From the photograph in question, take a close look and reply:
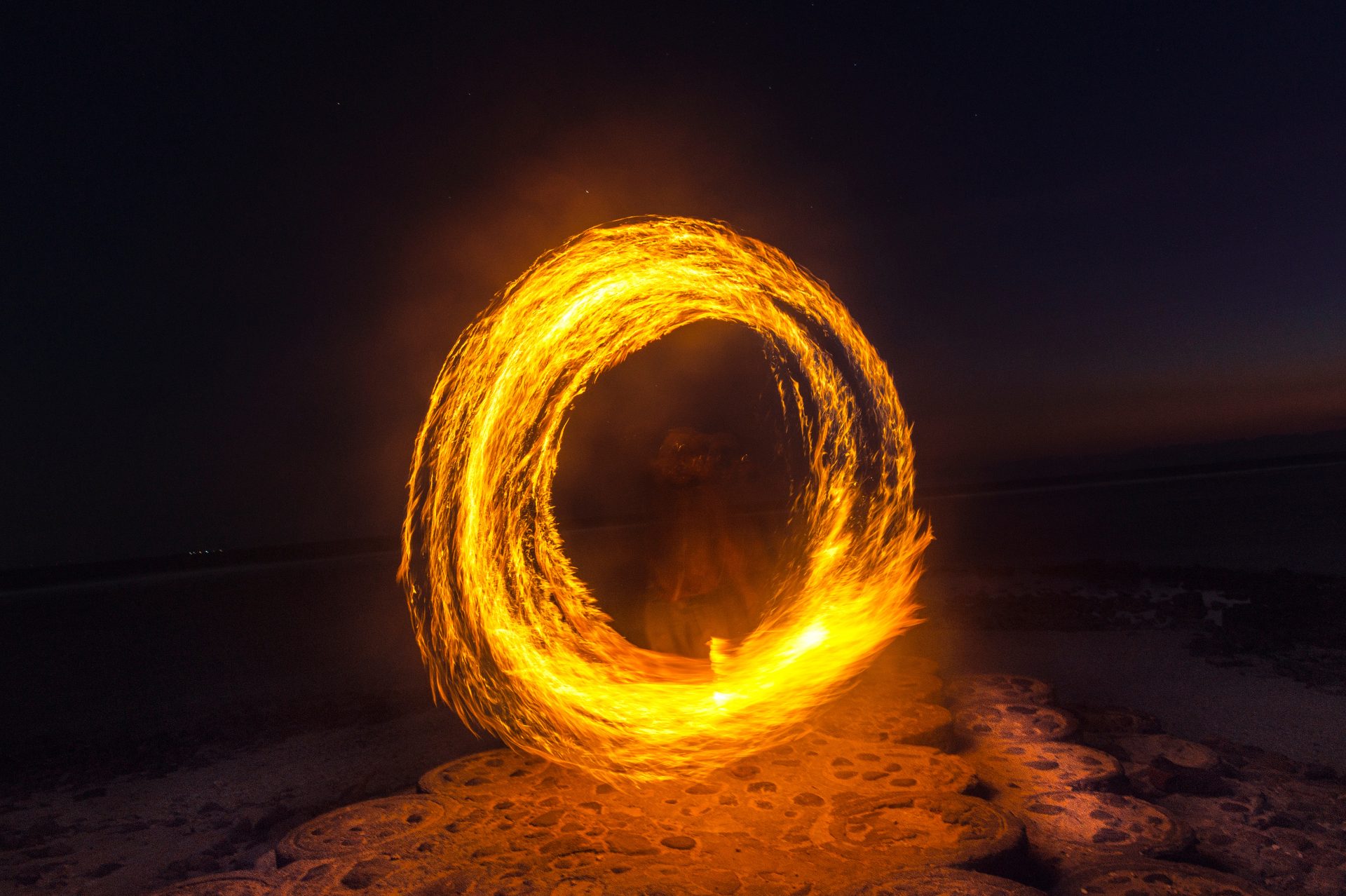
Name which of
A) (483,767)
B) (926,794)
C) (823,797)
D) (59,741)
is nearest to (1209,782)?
(926,794)

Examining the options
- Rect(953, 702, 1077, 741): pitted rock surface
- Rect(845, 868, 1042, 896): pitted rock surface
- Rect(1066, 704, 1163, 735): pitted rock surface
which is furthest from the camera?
Rect(1066, 704, 1163, 735): pitted rock surface

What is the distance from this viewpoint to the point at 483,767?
4.79 metres

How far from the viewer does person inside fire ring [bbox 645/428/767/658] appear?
18.4ft

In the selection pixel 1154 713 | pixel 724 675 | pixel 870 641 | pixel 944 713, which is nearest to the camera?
pixel 944 713

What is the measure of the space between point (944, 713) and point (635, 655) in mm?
2296

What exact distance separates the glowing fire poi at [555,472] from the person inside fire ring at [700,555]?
0.18 metres

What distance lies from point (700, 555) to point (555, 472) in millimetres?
1575

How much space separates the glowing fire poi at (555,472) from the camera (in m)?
5.64

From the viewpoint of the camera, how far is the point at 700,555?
5.75 meters

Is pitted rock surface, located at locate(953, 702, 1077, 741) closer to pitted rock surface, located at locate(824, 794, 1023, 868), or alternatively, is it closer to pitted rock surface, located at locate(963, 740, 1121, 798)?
pitted rock surface, located at locate(963, 740, 1121, 798)

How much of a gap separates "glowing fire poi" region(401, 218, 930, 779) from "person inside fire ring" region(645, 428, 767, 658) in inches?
7.0

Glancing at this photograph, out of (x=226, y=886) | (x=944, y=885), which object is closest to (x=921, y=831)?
(x=944, y=885)

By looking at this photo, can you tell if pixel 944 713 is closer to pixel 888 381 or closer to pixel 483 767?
pixel 888 381

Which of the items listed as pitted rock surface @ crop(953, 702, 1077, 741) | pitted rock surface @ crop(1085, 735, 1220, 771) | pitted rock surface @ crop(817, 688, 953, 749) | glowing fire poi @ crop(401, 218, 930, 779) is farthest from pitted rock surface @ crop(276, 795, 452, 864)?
pitted rock surface @ crop(1085, 735, 1220, 771)
